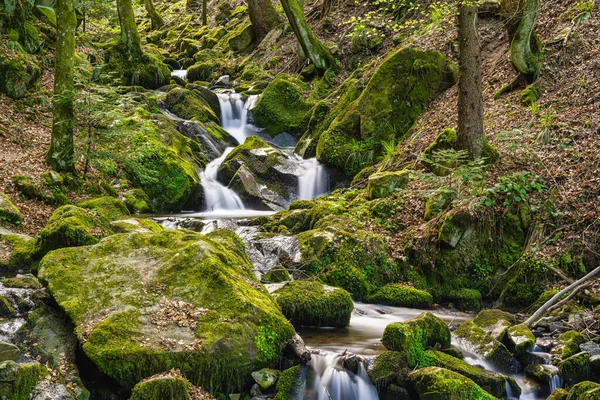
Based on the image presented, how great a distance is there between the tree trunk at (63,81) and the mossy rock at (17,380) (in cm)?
712

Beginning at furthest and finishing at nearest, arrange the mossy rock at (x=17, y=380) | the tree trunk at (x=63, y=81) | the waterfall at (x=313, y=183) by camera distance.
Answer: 1. the waterfall at (x=313, y=183)
2. the tree trunk at (x=63, y=81)
3. the mossy rock at (x=17, y=380)

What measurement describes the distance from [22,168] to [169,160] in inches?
148

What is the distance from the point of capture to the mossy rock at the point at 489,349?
20.6 ft

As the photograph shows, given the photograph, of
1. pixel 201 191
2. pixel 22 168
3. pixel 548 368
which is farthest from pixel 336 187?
pixel 548 368

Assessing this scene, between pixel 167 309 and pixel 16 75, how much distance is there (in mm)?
11126

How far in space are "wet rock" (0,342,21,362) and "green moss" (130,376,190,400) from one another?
1.18 meters

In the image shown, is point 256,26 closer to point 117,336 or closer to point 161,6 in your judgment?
point 161,6

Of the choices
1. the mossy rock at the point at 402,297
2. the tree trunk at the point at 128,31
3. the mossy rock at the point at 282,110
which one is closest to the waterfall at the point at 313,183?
the mossy rock at the point at 282,110

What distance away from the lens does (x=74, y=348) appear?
17.4ft

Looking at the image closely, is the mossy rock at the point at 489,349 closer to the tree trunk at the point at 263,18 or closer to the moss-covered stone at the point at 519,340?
the moss-covered stone at the point at 519,340

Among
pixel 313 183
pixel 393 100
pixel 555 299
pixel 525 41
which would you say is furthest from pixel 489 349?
pixel 393 100

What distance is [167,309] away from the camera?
5.68 meters

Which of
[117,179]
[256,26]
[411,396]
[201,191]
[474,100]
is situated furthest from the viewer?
[256,26]

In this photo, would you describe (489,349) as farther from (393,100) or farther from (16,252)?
(393,100)
